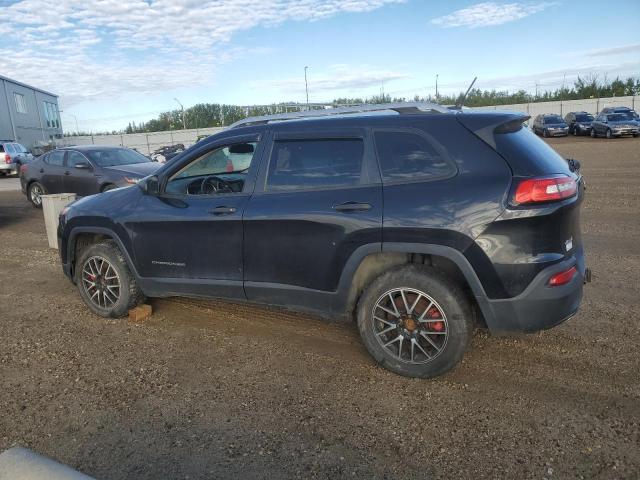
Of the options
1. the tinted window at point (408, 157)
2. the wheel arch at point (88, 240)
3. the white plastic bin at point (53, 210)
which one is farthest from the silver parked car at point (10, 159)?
the tinted window at point (408, 157)

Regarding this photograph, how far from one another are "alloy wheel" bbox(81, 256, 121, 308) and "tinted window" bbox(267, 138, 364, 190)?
6.49 feet

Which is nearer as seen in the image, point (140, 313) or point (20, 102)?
point (140, 313)

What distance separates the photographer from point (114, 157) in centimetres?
1145

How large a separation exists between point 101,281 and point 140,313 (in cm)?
48

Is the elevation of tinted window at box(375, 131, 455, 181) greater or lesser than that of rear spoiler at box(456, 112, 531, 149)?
lesser

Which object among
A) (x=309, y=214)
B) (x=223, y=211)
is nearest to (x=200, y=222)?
(x=223, y=211)

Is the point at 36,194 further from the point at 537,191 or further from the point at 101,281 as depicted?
the point at 537,191

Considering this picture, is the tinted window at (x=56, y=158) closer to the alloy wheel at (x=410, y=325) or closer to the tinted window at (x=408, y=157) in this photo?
the tinted window at (x=408, y=157)

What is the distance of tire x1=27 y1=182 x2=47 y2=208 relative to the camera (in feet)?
41.3

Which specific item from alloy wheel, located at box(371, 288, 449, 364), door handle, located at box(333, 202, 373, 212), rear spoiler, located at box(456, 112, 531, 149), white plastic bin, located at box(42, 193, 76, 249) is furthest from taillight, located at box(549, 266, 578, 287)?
white plastic bin, located at box(42, 193, 76, 249)

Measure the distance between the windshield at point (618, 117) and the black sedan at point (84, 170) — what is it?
28827mm

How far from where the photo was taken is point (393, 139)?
3.59 metres

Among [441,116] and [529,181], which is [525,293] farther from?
[441,116]

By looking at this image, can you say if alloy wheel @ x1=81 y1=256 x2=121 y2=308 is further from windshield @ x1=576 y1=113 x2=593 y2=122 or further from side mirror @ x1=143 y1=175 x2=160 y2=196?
windshield @ x1=576 y1=113 x2=593 y2=122
